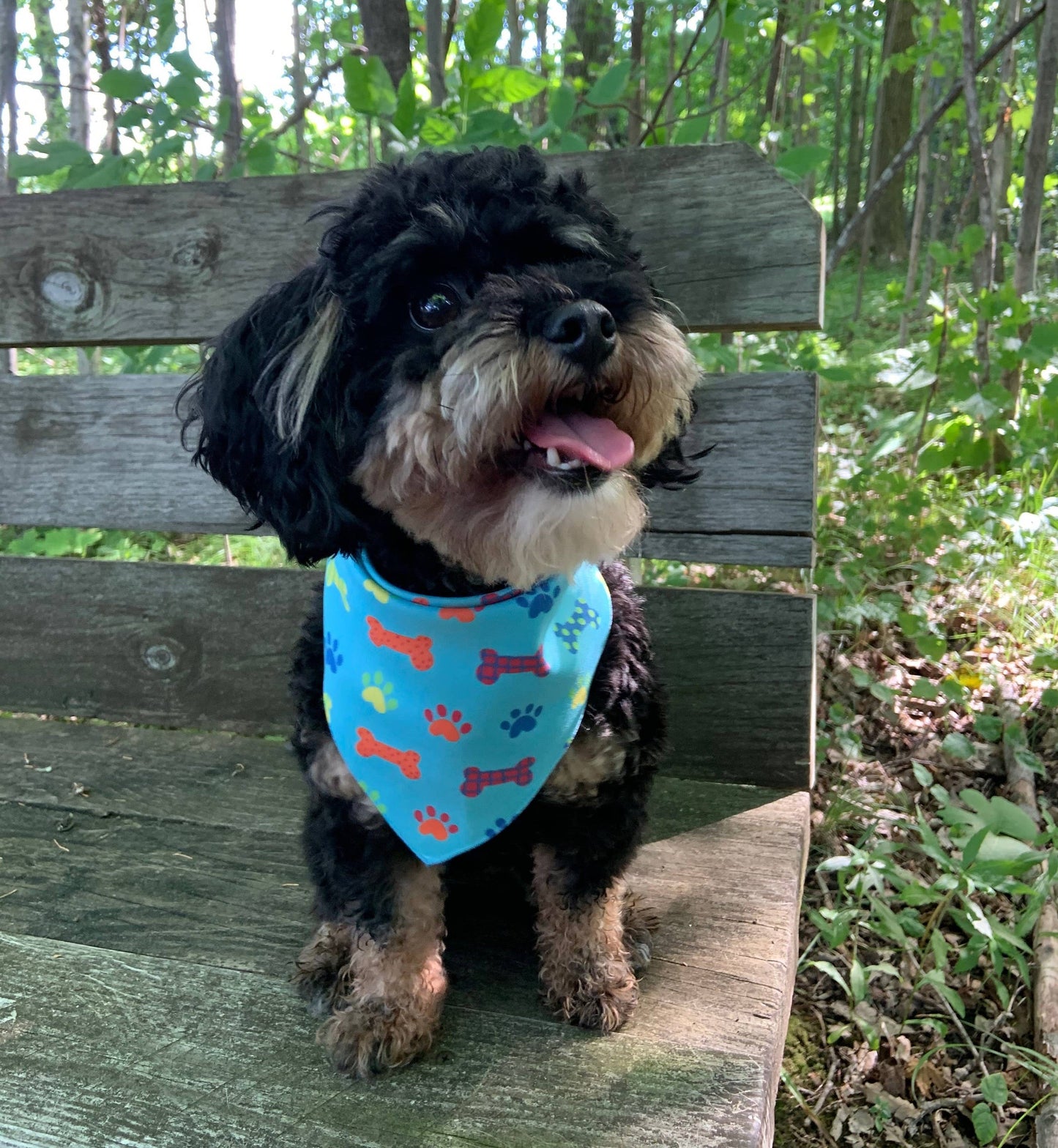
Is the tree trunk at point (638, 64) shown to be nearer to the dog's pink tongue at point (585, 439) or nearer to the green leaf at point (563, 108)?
the green leaf at point (563, 108)

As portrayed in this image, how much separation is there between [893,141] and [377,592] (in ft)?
36.4

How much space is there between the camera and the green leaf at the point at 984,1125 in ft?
5.28

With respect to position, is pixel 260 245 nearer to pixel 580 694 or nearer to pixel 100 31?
pixel 580 694

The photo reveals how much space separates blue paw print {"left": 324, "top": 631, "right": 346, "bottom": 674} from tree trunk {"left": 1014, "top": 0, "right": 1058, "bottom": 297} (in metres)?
2.83

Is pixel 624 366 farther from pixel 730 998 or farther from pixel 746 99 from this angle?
pixel 746 99

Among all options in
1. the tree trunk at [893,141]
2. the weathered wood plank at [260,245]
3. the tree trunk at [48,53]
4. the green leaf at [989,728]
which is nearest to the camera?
the weathered wood plank at [260,245]

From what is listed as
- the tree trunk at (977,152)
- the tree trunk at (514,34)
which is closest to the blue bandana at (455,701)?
the tree trunk at (977,152)

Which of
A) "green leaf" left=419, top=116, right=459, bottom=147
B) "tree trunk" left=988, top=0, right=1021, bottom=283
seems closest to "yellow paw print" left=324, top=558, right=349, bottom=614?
"green leaf" left=419, top=116, right=459, bottom=147

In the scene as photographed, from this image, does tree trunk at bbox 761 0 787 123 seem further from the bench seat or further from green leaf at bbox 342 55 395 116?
the bench seat

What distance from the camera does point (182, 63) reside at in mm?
2291

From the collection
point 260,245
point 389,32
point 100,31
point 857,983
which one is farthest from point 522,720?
point 100,31

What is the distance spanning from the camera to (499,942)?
1714mm

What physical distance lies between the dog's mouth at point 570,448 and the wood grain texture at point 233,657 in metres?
0.87

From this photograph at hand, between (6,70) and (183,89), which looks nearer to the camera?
(183,89)
